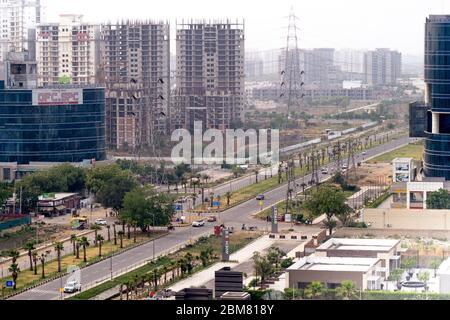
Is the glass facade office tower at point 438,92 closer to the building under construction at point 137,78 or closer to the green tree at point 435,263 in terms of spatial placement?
the green tree at point 435,263

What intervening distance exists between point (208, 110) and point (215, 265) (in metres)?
8.86

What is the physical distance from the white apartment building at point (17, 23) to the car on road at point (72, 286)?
10349mm

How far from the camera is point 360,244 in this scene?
5.08m

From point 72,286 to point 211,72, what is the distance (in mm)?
9992

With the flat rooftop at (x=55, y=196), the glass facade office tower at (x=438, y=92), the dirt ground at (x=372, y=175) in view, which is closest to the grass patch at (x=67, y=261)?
the flat rooftop at (x=55, y=196)

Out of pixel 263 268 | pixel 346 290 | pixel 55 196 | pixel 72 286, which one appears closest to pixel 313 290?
pixel 346 290

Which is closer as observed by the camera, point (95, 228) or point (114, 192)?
point (95, 228)

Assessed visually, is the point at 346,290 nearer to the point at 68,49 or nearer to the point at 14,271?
the point at 14,271

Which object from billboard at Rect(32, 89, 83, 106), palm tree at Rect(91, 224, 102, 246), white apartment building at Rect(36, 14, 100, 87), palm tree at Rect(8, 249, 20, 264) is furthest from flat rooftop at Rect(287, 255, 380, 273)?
white apartment building at Rect(36, 14, 100, 87)

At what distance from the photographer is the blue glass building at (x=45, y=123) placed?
9.68 meters

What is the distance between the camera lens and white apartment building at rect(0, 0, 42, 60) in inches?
595

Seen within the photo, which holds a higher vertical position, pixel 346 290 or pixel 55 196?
pixel 346 290

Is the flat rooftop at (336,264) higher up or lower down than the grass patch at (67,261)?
higher up

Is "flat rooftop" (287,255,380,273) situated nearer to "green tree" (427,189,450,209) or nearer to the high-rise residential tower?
"green tree" (427,189,450,209)
